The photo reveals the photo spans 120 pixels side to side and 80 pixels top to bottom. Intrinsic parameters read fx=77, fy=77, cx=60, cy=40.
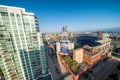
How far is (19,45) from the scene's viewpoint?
68.2ft

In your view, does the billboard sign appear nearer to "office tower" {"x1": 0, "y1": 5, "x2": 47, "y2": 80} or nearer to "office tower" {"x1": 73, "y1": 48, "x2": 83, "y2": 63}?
"office tower" {"x1": 73, "y1": 48, "x2": 83, "y2": 63}

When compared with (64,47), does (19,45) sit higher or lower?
higher

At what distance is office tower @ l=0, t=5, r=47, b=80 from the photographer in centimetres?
1828

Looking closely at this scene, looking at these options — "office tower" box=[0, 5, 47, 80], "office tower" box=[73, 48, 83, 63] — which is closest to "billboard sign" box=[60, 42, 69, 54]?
"office tower" box=[73, 48, 83, 63]

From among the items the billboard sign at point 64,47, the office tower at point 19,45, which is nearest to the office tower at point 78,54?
the billboard sign at point 64,47

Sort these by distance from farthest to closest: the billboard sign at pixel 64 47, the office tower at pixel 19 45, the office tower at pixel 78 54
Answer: the billboard sign at pixel 64 47
the office tower at pixel 78 54
the office tower at pixel 19 45

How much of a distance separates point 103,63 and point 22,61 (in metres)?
42.2

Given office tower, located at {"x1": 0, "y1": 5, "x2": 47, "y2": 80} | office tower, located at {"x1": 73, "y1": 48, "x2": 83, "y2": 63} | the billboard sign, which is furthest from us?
the billboard sign

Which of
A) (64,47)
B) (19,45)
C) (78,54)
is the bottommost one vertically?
(78,54)

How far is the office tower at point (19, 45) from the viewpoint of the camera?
60.0 ft

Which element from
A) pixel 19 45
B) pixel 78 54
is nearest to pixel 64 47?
pixel 78 54

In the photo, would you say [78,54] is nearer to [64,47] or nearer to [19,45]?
[64,47]

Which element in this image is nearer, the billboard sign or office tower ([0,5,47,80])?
office tower ([0,5,47,80])

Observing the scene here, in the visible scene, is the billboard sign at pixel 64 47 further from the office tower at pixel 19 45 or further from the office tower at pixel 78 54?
the office tower at pixel 19 45
